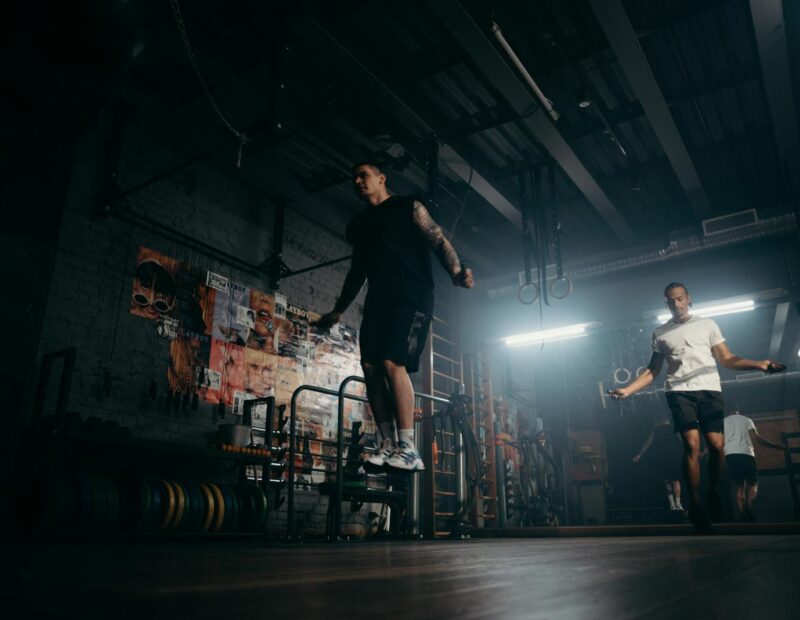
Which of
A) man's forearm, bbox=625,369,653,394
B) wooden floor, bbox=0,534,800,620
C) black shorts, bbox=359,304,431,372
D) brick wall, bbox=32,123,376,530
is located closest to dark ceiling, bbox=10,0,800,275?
brick wall, bbox=32,123,376,530

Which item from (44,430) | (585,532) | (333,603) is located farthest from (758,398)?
(333,603)

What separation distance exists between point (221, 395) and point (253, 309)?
3.47ft

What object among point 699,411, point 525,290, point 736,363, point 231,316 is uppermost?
point 525,290

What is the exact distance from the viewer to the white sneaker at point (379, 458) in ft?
8.58

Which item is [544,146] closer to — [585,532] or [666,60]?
[666,60]

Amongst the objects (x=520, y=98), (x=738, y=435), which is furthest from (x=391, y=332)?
(x=738, y=435)

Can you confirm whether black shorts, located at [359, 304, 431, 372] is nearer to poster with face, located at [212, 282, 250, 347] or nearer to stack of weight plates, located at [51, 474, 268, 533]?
stack of weight plates, located at [51, 474, 268, 533]

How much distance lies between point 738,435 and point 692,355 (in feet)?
13.8

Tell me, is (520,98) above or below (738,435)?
above

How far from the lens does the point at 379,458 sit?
2.63 metres

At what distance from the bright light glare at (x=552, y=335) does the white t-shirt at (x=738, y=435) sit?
214cm

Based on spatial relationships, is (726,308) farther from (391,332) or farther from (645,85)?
(391,332)

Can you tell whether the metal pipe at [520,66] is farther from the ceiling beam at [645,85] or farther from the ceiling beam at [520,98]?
the ceiling beam at [645,85]

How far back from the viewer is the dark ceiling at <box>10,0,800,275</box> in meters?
4.72
